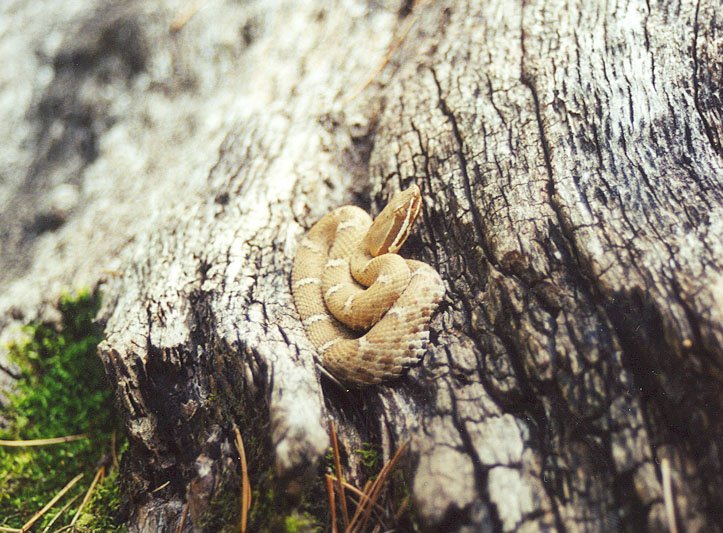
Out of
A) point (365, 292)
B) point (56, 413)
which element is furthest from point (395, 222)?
point (56, 413)

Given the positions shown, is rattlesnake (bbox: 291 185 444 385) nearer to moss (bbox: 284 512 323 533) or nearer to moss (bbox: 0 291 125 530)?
moss (bbox: 284 512 323 533)

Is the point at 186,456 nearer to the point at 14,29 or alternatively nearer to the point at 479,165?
the point at 479,165

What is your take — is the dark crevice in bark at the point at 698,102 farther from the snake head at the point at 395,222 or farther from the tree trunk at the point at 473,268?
the snake head at the point at 395,222

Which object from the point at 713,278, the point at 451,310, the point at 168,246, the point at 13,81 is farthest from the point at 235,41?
the point at 713,278

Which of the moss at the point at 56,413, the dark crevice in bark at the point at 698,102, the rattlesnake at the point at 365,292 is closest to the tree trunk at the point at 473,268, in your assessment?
the dark crevice in bark at the point at 698,102

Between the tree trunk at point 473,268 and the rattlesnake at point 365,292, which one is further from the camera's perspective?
the rattlesnake at point 365,292
